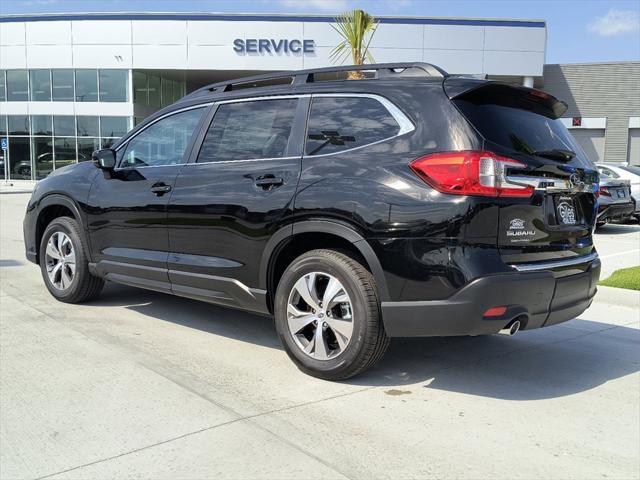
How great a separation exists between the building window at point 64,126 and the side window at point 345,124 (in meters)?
33.6

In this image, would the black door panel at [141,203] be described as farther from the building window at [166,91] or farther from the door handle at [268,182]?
the building window at [166,91]

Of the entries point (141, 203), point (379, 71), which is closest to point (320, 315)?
point (379, 71)

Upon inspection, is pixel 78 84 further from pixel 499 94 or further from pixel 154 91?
pixel 499 94

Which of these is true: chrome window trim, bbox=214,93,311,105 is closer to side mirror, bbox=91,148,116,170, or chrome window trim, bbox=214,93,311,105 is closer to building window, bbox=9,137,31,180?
side mirror, bbox=91,148,116,170

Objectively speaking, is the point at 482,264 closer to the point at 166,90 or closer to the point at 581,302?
the point at 581,302

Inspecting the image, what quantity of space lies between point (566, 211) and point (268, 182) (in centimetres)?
198

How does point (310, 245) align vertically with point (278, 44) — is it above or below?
below

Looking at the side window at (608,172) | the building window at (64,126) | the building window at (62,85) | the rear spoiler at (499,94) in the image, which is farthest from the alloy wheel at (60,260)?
the building window at (62,85)

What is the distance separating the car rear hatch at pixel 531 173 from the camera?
11.4ft

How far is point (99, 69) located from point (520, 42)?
23.5 m

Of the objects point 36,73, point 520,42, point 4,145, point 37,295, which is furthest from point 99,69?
point 37,295

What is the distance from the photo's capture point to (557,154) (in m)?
3.90

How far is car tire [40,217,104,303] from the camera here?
568cm

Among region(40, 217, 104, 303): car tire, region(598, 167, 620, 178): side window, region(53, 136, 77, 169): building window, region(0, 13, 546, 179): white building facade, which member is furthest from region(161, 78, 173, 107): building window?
region(40, 217, 104, 303): car tire
